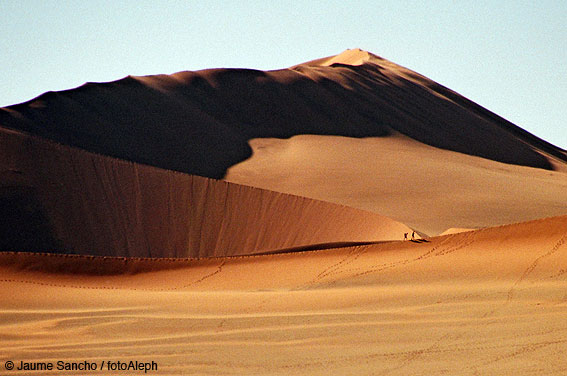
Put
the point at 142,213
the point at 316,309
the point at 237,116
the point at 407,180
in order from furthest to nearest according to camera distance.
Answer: the point at 237,116 < the point at 407,180 < the point at 142,213 < the point at 316,309

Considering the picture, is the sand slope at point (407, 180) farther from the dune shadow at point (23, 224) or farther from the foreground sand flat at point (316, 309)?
the foreground sand flat at point (316, 309)

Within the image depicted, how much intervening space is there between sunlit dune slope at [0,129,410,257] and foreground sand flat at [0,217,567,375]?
6.14 metres

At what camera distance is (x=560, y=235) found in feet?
47.7

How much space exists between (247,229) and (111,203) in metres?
3.75

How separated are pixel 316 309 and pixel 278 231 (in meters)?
11.3

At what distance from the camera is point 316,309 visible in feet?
39.3

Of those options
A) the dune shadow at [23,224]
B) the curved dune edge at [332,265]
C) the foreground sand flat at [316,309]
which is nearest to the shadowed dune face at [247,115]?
the dune shadow at [23,224]

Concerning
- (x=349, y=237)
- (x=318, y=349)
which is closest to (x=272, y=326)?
(x=318, y=349)

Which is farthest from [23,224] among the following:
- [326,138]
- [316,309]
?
[326,138]

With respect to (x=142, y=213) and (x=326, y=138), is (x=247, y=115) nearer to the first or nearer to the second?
(x=326, y=138)

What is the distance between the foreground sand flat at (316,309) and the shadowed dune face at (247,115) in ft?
71.8

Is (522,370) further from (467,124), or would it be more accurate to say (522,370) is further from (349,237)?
(467,124)

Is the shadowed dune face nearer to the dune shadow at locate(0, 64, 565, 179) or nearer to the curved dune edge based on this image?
the dune shadow at locate(0, 64, 565, 179)

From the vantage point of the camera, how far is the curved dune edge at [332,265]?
46.5 ft
